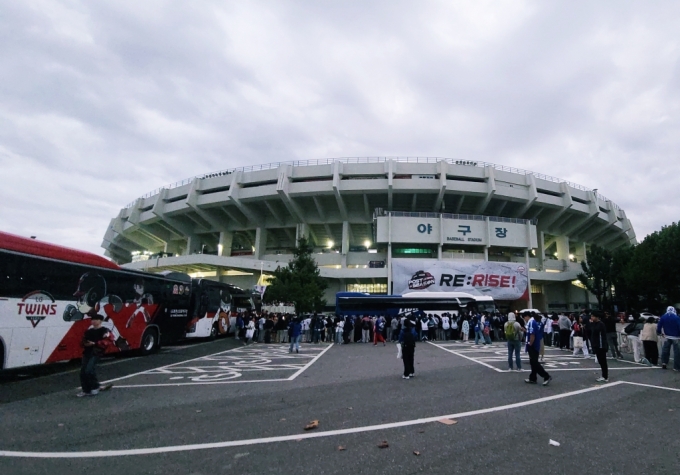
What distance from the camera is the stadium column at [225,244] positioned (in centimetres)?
5041

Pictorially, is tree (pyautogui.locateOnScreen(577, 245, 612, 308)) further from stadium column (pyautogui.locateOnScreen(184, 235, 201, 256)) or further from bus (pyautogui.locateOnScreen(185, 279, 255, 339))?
stadium column (pyautogui.locateOnScreen(184, 235, 201, 256))

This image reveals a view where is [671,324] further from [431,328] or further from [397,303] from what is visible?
[397,303]

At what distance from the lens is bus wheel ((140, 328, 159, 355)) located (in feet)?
46.2

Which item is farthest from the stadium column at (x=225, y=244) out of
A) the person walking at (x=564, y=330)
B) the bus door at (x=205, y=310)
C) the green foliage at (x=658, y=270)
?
the green foliage at (x=658, y=270)

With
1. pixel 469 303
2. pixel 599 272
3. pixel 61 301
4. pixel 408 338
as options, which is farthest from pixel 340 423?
pixel 599 272

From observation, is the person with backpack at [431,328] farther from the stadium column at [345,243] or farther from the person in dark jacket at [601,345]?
the stadium column at [345,243]

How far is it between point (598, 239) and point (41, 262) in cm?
6767

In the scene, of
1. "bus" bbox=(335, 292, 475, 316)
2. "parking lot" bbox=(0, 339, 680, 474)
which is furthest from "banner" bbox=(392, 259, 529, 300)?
"parking lot" bbox=(0, 339, 680, 474)

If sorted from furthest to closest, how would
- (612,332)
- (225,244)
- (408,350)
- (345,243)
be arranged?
(225,244) < (345,243) < (612,332) < (408,350)

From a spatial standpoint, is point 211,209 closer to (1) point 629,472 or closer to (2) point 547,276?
(2) point 547,276

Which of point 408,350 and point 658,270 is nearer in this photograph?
point 408,350

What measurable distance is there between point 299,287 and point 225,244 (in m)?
23.3

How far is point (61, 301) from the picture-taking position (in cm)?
1017

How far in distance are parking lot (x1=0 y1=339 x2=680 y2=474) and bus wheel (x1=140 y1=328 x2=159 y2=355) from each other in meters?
4.02
